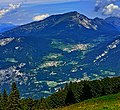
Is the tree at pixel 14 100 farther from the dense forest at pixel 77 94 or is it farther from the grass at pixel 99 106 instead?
the dense forest at pixel 77 94

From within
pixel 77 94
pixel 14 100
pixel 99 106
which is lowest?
pixel 77 94

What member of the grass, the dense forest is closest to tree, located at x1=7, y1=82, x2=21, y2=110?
the grass

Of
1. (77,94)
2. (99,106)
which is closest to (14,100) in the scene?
(99,106)

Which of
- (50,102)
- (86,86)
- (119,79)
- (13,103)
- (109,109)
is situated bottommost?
(50,102)

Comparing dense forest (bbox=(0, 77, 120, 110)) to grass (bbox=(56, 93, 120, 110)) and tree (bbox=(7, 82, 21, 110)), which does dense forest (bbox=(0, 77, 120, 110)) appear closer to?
tree (bbox=(7, 82, 21, 110))

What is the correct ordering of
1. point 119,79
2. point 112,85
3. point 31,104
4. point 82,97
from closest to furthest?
point 31,104, point 82,97, point 112,85, point 119,79

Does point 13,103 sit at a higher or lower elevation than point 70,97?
higher

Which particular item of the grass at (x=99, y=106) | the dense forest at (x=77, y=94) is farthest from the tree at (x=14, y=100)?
the dense forest at (x=77, y=94)

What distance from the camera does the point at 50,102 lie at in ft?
582

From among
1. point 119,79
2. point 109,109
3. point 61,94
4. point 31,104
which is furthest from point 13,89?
point 61,94

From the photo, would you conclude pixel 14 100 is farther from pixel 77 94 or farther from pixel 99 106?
pixel 77 94

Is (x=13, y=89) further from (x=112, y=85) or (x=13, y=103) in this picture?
(x=112, y=85)

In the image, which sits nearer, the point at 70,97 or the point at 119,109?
the point at 119,109

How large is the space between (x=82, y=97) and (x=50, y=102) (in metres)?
52.3
